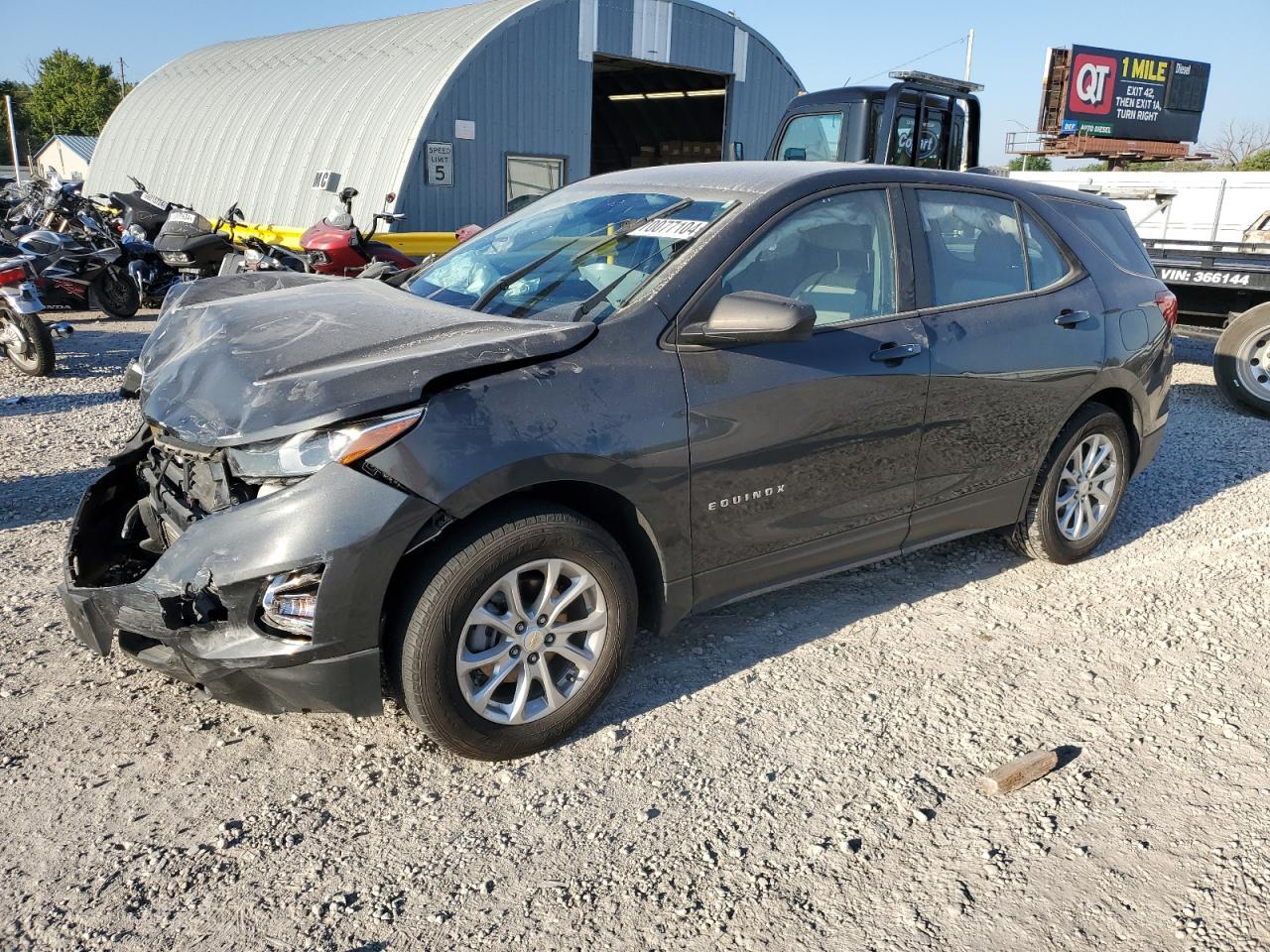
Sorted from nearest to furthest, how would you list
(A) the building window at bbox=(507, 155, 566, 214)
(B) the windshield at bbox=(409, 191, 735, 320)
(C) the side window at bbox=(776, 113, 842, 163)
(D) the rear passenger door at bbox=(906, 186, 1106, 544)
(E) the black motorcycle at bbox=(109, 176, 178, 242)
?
(B) the windshield at bbox=(409, 191, 735, 320), (D) the rear passenger door at bbox=(906, 186, 1106, 544), (C) the side window at bbox=(776, 113, 842, 163), (E) the black motorcycle at bbox=(109, 176, 178, 242), (A) the building window at bbox=(507, 155, 566, 214)

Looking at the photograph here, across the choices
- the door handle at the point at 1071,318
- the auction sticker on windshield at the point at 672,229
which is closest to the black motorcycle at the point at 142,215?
the auction sticker on windshield at the point at 672,229

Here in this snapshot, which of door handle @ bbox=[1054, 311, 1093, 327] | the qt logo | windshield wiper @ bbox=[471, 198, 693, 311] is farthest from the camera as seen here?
the qt logo

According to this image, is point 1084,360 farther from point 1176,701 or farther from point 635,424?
point 635,424

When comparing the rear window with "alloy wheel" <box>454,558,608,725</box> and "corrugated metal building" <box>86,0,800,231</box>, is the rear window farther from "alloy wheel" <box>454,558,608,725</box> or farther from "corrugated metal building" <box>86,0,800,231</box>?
"corrugated metal building" <box>86,0,800,231</box>

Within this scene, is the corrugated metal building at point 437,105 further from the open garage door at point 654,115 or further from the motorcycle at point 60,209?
the motorcycle at point 60,209

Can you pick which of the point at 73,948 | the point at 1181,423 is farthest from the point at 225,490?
the point at 1181,423

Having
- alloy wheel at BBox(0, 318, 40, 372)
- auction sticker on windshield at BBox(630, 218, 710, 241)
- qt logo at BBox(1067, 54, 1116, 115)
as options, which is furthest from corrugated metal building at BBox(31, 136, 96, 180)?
auction sticker on windshield at BBox(630, 218, 710, 241)

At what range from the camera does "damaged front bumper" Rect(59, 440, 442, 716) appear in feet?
8.63

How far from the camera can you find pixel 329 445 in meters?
2.69

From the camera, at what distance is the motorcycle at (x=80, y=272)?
396 inches

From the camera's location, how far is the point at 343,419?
2.66m

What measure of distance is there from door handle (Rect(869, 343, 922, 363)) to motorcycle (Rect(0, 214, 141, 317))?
8893 millimetres

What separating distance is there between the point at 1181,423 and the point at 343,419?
7221 millimetres

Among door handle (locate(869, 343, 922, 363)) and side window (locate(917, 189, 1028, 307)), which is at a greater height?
side window (locate(917, 189, 1028, 307))
